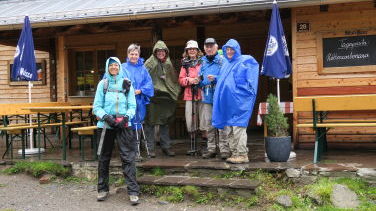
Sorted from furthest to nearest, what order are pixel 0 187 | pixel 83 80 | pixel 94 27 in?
pixel 83 80 → pixel 94 27 → pixel 0 187

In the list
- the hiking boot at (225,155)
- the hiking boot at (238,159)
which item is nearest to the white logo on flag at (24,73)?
the hiking boot at (225,155)

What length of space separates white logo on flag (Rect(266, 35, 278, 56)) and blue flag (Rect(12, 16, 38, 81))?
4.29 meters

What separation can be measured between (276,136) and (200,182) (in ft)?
4.40

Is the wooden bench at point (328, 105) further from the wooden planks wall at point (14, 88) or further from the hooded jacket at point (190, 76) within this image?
the wooden planks wall at point (14, 88)

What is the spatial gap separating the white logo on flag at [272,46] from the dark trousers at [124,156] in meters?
2.39

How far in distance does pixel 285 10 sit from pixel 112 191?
4727mm

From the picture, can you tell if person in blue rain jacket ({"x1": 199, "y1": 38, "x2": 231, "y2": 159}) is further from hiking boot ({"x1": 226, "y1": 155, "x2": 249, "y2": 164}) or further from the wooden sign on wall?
the wooden sign on wall

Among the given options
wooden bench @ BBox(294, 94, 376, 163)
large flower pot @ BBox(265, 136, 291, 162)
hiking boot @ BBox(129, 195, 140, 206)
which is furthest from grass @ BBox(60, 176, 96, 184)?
wooden bench @ BBox(294, 94, 376, 163)

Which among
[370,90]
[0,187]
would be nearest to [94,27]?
[0,187]

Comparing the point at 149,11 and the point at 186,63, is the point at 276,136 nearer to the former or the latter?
the point at 186,63

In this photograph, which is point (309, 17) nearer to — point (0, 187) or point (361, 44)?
point (361, 44)

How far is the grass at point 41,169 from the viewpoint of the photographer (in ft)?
22.3

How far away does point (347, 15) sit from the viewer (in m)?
7.58

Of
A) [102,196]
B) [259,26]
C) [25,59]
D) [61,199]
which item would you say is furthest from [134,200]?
[259,26]
